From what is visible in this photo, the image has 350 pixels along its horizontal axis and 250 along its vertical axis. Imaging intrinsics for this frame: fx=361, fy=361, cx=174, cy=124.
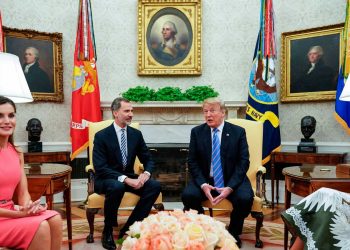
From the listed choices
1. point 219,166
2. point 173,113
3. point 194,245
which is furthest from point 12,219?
point 173,113

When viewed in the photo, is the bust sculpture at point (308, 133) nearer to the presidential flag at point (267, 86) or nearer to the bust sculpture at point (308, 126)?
the bust sculpture at point (308, 126)

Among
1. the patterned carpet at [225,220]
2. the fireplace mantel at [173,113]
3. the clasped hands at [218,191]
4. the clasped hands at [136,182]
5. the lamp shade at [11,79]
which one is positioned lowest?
the patterned carpet at [225,220]

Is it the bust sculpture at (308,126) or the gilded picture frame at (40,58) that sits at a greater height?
the gilded picture frame at (40,58)

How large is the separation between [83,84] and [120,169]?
92.6 inches

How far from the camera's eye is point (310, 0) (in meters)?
5.98

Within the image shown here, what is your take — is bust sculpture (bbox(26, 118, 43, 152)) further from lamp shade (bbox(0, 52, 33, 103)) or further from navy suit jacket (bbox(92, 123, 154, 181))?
lamp shade (bbox(0, 52, 33, 103))

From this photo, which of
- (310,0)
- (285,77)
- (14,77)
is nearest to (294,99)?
(285,77)

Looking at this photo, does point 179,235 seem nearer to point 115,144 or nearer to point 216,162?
point 216,162

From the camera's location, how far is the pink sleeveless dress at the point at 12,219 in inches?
78.2

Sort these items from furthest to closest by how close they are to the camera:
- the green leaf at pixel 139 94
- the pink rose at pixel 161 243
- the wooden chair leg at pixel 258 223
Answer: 1. the green leaf at pixel 139 94
2. the wooden chair leg at pixel 258 223
3. the pink rose at pixel 161 243

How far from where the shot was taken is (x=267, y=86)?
574 cm

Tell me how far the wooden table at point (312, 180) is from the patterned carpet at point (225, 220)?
2.32ft

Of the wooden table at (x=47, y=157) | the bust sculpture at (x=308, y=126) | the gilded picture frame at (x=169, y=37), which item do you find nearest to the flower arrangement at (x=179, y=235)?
the wooden table at (x=47, y=157)

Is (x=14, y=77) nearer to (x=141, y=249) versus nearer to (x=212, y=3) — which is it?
(x=141, y=249)
